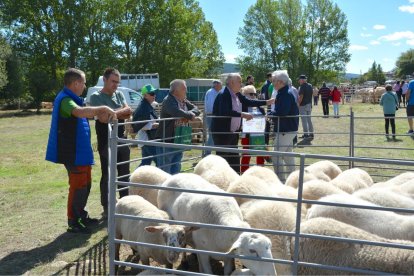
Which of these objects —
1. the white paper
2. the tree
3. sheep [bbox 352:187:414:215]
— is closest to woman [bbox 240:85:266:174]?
the white paper

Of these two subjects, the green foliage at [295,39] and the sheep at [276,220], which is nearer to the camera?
the sheep at [276,220]

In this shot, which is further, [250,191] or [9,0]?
[9,0]

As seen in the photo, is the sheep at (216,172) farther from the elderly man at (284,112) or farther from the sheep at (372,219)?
the sheep at (372,219)

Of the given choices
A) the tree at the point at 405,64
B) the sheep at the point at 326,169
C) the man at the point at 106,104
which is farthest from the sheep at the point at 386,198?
the tree at the point at 405,64

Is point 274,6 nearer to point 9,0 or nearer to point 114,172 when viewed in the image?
point 9,0

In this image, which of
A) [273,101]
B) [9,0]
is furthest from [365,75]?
[273,101]

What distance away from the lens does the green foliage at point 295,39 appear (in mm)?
59969

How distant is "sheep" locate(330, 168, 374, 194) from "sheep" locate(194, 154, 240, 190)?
1.36m

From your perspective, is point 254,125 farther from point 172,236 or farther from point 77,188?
point 172,236

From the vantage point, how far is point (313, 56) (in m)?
61.0

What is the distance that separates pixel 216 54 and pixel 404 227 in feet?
196

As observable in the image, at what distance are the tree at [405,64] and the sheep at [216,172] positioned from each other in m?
97.7

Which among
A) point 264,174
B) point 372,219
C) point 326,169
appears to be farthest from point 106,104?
point 372,219

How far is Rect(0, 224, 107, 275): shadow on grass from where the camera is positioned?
15.8 ft
